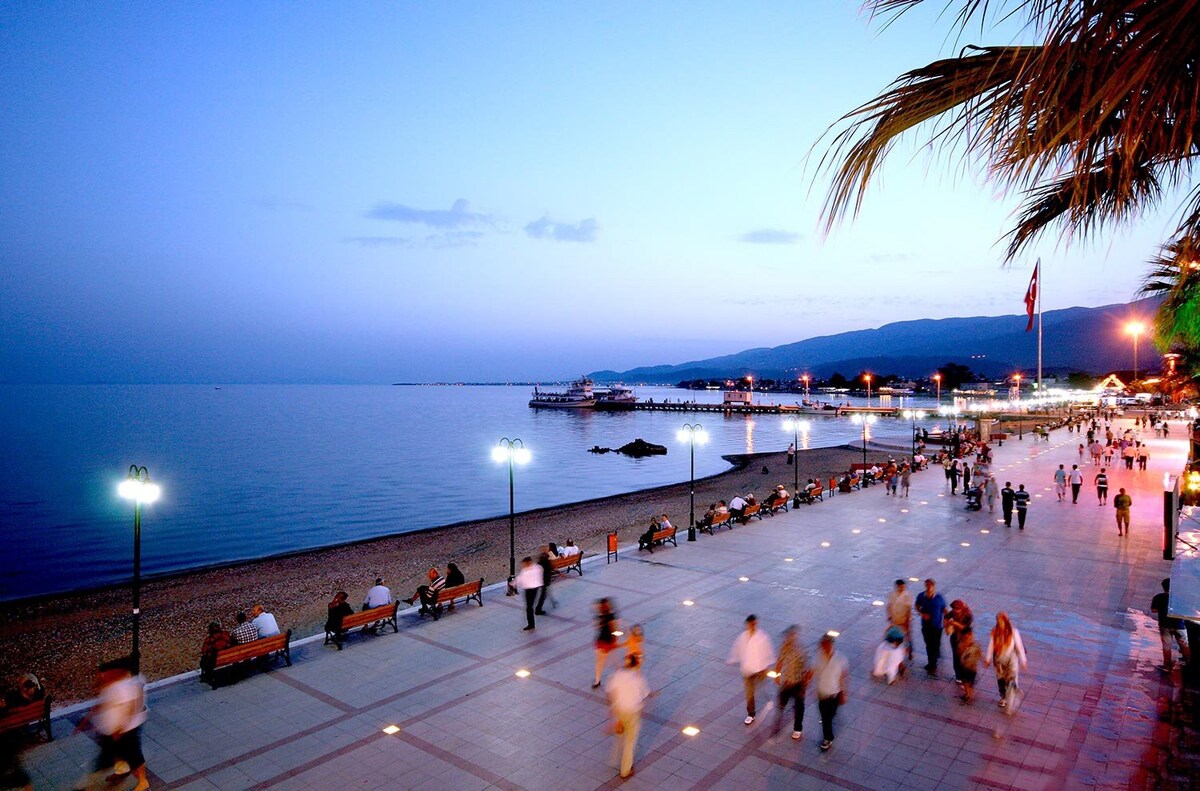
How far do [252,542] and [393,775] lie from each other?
28.1 metres

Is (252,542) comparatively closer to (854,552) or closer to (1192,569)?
(854,552)

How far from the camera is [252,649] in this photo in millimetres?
10430

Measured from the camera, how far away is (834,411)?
448ft

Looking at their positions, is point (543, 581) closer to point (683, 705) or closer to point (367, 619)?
point (367, 619)

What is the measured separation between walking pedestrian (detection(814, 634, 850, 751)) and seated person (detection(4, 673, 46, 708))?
33.5 feet

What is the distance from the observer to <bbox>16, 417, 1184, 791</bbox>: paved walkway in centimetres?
744

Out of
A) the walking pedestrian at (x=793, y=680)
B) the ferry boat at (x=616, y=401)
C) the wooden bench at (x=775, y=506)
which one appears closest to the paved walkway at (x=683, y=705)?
the walking pedestrian at (x=793, y=680)

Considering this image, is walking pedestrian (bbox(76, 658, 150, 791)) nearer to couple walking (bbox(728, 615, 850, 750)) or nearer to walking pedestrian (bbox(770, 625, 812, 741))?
couple walking (bbox(728, 615, 850, 750))

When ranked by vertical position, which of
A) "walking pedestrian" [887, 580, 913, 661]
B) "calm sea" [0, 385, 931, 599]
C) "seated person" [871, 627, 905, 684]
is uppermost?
"walking pedestrian" [887, 580, 913, 661]

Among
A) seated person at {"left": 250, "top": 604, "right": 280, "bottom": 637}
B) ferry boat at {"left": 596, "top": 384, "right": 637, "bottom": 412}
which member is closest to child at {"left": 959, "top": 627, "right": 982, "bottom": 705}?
seated person at {"left": 250, "top": 604, "right": 280, "bottom": 637}

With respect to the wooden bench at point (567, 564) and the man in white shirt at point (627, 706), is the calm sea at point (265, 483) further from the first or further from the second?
the man in white shirt at point (627, 706)

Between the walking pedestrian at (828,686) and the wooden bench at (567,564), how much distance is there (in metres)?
8.54

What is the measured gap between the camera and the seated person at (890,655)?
929 cm

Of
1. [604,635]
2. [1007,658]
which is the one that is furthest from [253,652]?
[1007,658]
